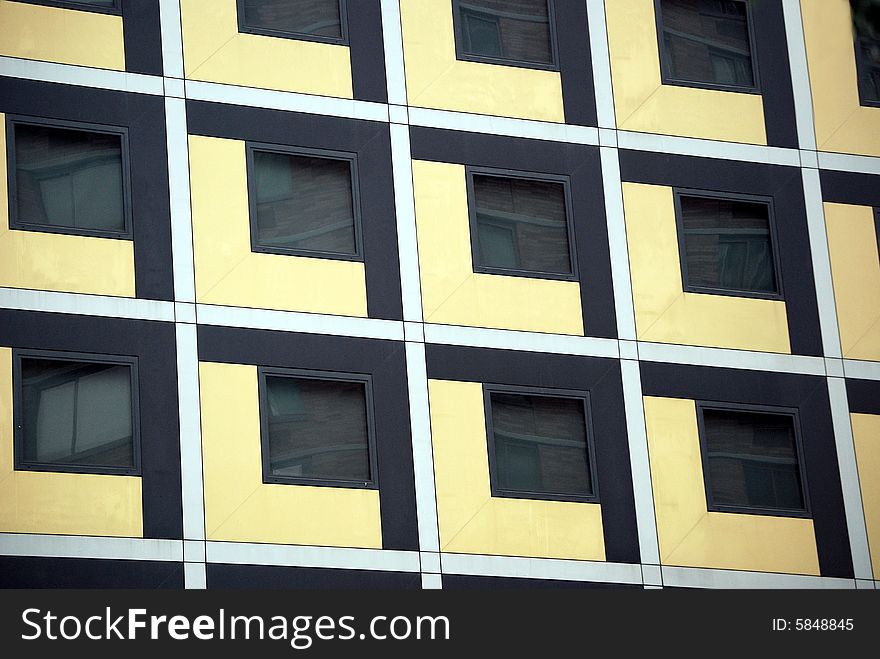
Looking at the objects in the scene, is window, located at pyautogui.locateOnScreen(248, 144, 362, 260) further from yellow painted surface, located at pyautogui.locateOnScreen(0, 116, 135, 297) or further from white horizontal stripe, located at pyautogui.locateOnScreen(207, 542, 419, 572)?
white horizontal stripe, located at pyautogui.locateOnScreen(207, 542, 419, 572)

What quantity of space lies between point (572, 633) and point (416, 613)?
1741mm

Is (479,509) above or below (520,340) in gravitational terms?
below

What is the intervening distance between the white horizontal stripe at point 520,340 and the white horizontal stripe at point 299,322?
71 cm

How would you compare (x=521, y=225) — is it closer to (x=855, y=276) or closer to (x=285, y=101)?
(x=285, y=101)

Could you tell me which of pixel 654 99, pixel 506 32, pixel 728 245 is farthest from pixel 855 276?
pixel 506 32

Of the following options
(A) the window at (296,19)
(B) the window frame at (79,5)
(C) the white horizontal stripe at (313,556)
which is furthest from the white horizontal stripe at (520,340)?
(B) the window frame at (79,5)

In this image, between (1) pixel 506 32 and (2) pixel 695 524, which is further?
(1) pixel 506 32

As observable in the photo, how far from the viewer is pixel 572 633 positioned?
19656 mm

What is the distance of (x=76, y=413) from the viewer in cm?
2622

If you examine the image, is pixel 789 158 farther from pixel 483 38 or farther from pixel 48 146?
pixel 48 146

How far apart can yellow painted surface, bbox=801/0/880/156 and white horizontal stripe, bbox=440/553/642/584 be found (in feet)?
28.4

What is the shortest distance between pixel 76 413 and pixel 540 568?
293 inches

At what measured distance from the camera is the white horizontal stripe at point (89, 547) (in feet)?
82.5

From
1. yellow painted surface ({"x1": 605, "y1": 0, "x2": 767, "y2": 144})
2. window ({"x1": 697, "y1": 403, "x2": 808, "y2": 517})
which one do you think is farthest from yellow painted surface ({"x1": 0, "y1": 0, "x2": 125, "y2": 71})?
window ({"x1": 697, "y1": 403, "x2": 808, "y2": 517})
